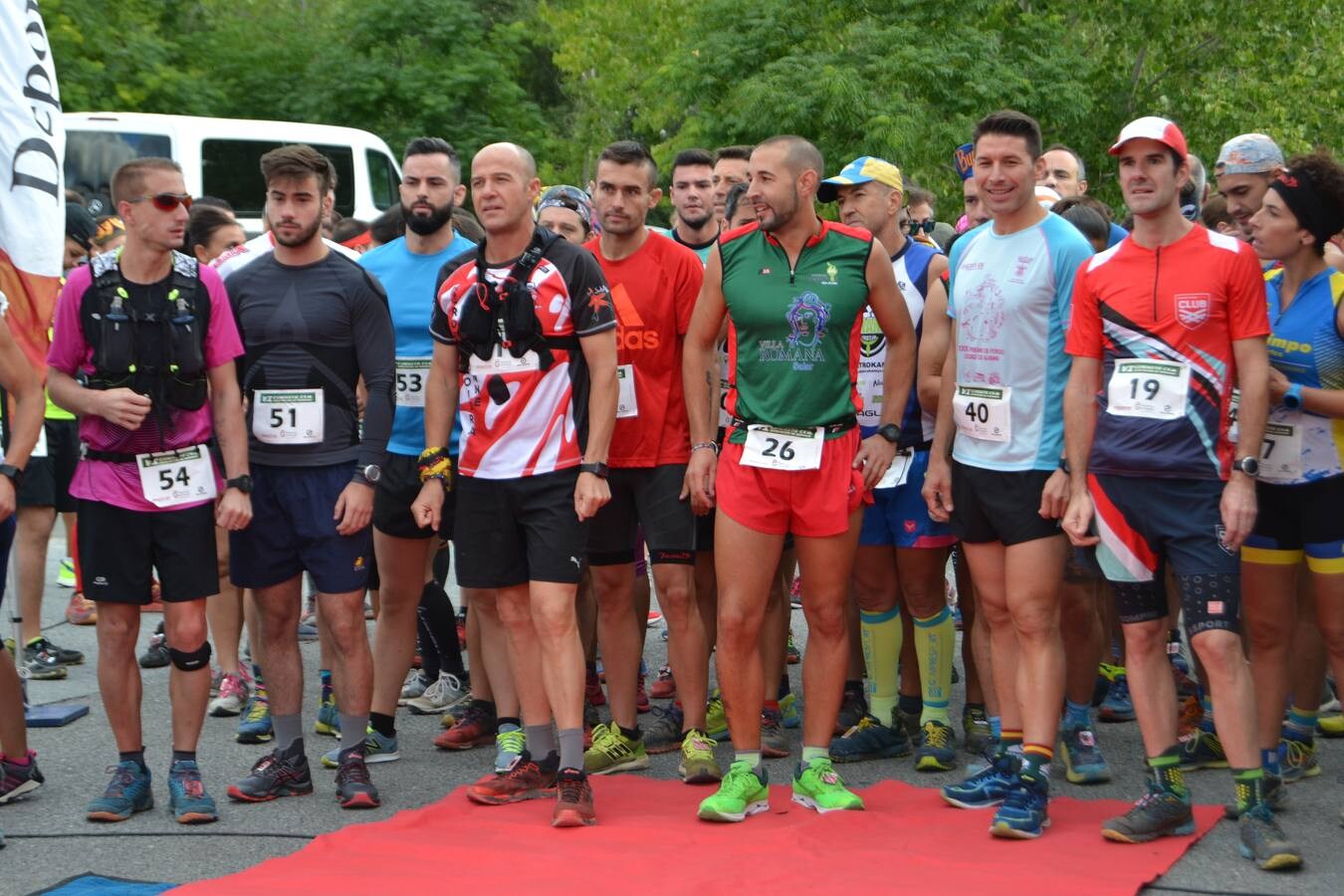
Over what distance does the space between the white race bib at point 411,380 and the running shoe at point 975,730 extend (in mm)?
2534

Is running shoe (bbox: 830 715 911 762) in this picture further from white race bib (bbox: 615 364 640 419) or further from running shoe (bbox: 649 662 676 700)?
white race bib (bbox: 615 364 640 419)

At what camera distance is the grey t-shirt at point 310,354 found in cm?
614

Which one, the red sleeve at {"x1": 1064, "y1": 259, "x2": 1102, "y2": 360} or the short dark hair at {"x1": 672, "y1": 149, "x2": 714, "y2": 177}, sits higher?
the short dark hair at {"x1": 672, "y1": 149, "x2": 714, "y2": 177}

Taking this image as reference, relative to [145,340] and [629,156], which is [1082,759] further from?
[145,340]

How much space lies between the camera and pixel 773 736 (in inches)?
269

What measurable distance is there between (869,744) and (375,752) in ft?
6.44

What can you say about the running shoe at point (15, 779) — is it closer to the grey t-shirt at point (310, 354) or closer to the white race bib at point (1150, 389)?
the grey t-shirt at point (310, 354)

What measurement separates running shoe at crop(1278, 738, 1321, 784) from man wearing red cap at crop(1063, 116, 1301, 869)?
2.95 feet

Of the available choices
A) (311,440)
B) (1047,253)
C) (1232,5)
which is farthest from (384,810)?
(1232,5)

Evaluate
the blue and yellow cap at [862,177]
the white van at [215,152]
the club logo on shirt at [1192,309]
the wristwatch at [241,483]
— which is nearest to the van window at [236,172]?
Answer: the white van at [215,152]

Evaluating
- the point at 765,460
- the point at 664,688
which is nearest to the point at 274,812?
the point at 765,460

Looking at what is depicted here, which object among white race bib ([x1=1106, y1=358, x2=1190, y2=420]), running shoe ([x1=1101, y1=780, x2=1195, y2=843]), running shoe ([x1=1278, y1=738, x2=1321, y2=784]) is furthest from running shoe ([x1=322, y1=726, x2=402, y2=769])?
running shoe ([x1=1278, y1=738, x2=1321, y2=784])

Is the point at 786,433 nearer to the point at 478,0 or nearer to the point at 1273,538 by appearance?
the point at 1273,538

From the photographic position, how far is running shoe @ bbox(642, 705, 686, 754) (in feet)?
A: 22.6
